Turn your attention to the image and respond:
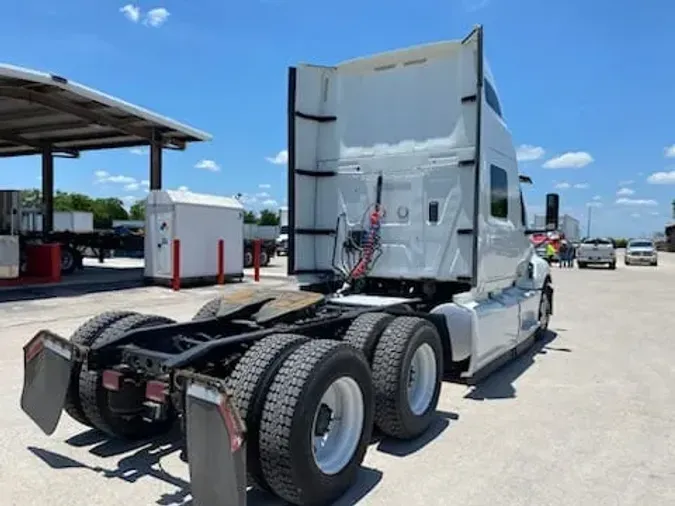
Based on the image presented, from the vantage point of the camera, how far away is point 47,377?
4.00 metres

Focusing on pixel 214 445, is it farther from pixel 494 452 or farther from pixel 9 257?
pixel 9 257

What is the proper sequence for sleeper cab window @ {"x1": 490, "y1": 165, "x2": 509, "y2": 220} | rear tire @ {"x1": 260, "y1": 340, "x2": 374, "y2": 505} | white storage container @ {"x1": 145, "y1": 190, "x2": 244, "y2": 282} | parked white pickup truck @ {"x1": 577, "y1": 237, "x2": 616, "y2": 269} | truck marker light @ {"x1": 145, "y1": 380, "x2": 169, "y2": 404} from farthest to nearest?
parked white pickup truck @ {"x1": 577, "y1": 237, "x2": 616, "y2": 269}, white storage container @ {"x1": 145, "y1": 190, "x2": 244, "y2": 282}, sleeper cab window @ {"x1": 490, "y1": 165, "x2": 509, "y2": 220}, truck marker light @ {"x1": 145, "y1": 380, "x2": 169, "y2": 404}, rear tire @ {"x1": 260, "y1": 340, "x2": 374, "y2": 505}

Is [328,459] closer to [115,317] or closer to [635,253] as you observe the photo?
[115,317]

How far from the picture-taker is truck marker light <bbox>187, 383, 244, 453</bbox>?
2850 mm

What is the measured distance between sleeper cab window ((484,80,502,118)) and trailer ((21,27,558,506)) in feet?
0.10

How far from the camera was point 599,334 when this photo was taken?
31.5 feet

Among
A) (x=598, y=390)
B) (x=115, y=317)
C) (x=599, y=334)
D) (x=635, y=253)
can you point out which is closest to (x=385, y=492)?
(x=115, y=317)

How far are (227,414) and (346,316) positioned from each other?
217 centimetres

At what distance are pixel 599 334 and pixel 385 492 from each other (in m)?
7.22

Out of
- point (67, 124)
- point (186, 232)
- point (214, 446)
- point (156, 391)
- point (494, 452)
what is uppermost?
point (67, 124)

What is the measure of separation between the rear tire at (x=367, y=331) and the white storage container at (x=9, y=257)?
13261 mm

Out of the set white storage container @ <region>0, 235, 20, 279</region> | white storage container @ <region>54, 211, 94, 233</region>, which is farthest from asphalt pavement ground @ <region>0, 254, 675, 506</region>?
white storage container @ <region>54, 211, 94, 233</region>

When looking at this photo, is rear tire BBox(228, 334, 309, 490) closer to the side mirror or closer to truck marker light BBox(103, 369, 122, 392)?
truck marker light BBox(103, 369, 122, 392)

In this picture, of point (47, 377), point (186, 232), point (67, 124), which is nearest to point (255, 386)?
point (47, 377)
